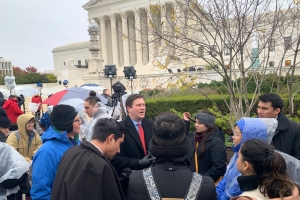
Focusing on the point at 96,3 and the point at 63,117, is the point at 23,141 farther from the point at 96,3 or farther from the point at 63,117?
the point at 96,3

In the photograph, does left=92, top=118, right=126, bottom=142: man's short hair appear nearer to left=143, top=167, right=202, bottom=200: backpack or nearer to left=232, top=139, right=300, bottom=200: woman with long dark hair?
left=143, top=167, right=202, bottom=200: backpack

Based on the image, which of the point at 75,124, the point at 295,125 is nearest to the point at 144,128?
the point at 75,124

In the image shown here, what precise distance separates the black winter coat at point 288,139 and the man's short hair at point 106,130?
83.3 inches

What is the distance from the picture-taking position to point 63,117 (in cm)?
321

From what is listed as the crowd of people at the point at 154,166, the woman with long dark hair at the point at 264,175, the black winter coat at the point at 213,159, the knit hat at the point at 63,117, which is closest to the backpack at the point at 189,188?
the crowd of people at the point at 154,166

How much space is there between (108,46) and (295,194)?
5701 centimetres

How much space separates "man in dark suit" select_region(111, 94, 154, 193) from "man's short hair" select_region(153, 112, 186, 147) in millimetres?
970

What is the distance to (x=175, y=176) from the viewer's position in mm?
1986

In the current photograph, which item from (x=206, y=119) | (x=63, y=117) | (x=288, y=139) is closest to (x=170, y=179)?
(x=63, y=117)

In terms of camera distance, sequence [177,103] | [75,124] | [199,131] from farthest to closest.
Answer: [177,103], [199,131], [75,124]

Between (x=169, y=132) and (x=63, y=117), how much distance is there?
158 cm

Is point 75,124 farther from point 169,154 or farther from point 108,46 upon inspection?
point 108,46

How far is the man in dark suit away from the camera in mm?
3256

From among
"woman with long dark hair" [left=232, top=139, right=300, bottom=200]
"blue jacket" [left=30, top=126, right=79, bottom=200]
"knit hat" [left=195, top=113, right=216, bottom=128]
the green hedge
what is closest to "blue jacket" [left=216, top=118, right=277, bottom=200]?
"woman with long dark hair" [left=232, top=139, right=300, bottom=200]
